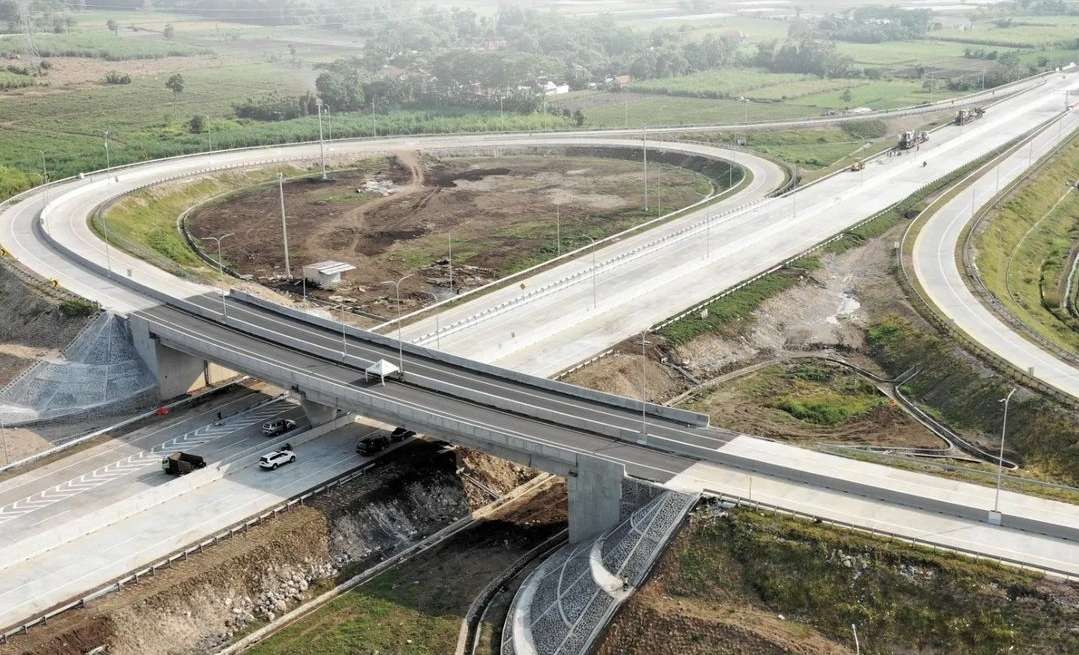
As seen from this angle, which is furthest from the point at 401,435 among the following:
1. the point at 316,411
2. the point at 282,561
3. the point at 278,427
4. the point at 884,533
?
the point at 884,533

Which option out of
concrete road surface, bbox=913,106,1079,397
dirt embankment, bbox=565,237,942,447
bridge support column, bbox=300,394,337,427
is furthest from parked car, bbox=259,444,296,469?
concrete road surface, bbox=913,106,1079,397

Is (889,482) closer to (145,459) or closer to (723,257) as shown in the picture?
(145,459)

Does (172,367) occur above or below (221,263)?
below

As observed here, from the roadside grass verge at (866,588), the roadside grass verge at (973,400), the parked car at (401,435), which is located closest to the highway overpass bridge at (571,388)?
the roadside grass verge at (866,588)

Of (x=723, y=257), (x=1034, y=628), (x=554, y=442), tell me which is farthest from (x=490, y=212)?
(x=1034, y=628)

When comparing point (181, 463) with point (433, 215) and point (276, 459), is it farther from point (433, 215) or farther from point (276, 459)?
point (433, 215)

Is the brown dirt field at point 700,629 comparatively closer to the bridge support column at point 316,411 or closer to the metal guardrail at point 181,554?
the metal guardrail at point 181,554
